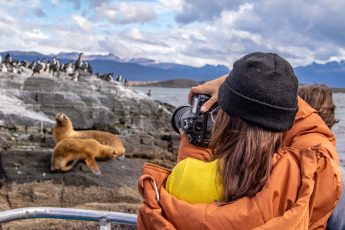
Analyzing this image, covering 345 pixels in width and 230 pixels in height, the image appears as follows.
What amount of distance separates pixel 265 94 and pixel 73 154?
5648mm

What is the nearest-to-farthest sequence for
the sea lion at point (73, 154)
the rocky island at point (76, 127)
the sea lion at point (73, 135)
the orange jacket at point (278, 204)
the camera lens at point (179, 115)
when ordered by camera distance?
1. the orange jacket at point (278, 204)
2. the camera lens at point (179, 115)
3. the rocky island at point (76, 127)
4. the sea lion at point (73, 154)
5. the sea lion at point (73, 135)

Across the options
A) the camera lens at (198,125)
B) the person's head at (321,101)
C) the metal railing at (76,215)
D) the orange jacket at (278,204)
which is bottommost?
the metal railing at (76,215)

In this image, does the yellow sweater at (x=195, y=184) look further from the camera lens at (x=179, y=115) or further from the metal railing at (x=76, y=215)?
the metal railing at (x=76, y=215)

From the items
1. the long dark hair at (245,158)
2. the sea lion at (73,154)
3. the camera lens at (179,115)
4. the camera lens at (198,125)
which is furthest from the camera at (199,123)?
the sea lion at (73,154)

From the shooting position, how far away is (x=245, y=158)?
120 cm

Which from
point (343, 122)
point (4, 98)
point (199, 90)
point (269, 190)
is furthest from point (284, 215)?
point (4, 98)

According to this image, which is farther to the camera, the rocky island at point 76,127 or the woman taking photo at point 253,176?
the rocky island at point 76,127

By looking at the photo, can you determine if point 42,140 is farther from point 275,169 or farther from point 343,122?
point 275,169

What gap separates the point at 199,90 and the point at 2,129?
40.3 ft

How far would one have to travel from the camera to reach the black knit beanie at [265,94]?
1.18 metres

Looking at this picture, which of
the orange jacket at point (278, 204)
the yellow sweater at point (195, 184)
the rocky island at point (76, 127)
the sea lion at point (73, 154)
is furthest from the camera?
the sea lion at point (73, 154)

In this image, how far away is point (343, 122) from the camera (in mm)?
2572

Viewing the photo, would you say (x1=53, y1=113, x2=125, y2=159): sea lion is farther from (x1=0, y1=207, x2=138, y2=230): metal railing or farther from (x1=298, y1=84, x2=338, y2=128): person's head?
(x1=298, y1=84, x2=338, y2=128): person's head

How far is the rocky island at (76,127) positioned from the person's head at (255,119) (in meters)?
1.86
